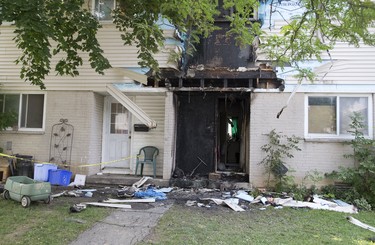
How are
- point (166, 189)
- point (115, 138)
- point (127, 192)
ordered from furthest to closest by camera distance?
point (115, 138) → point (166, 189) → point (127, 192)

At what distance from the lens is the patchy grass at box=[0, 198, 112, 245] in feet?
16.0

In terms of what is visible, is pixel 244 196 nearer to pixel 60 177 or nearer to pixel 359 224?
pixel 359 224

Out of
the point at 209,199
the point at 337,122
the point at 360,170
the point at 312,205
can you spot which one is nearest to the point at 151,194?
the point at 209,199

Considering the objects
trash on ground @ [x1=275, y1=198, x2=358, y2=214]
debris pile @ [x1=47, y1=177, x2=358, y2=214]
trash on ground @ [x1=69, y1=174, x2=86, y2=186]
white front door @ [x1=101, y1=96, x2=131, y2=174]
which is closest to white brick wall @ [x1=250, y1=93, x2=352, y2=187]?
debris pile @ [x1=47, y1=177, x2=358, y2=214]

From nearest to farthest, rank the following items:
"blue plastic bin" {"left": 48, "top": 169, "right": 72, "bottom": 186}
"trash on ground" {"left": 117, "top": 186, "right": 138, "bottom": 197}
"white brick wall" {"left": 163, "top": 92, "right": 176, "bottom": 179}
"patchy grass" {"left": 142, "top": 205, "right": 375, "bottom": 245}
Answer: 1. "patchy grass" {"left": 142, "top": 205, "right": 375, "bottom": 245}
2. "trash on ground" {"left": 117, "top": 186, "right": 138, "bottom": 197}
3. "blue plastic bin" {"left": 48, "top": 169, "right": 72, "bottom": 186}
4. "white brick wall" {"left": 163, "top": 92, "right": 176, "bottom": 179}

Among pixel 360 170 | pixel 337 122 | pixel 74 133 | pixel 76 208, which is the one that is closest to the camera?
pixel 76 208

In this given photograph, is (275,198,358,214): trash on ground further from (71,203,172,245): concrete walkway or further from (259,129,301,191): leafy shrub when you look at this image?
(71,203,172,245): concrete walkway

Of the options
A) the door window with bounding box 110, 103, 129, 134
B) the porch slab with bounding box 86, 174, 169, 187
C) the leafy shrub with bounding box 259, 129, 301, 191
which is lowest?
the porch slab with bounding box 86, 174, 169, 187

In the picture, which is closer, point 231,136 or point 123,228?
point 123,228

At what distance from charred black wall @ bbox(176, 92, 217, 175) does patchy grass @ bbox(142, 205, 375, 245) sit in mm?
2825

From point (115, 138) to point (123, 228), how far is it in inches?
209

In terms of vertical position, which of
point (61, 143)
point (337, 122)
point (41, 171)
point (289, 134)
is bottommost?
point (41, 171)

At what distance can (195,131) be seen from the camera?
974 cm

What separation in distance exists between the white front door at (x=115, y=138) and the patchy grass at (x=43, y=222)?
3394 millimetres
